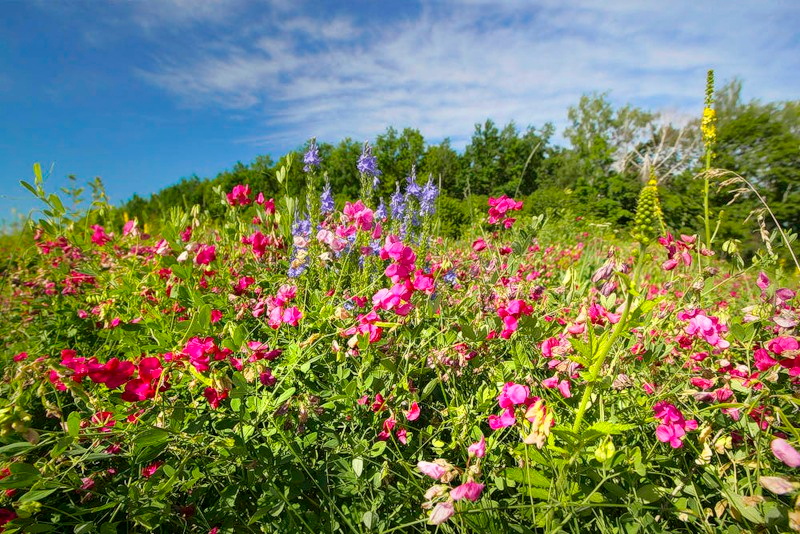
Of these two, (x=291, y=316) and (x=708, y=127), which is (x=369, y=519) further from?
(x=708, y=127)

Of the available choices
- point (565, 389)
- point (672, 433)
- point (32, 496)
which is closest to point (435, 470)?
point (565, 389)

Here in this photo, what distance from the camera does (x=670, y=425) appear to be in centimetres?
90

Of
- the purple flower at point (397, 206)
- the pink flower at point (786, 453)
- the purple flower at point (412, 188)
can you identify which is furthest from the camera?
the purple flower at point (397, 206)

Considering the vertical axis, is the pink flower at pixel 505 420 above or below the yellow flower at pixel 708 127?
below

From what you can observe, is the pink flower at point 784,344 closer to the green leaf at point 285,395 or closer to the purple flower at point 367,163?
the green leaf at point 285,395

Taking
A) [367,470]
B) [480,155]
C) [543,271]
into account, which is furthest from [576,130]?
[367,470]

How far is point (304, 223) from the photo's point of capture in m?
1.98

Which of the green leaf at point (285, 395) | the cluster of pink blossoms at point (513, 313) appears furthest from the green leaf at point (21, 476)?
the cluster of pink blossoms at point (513, 313)

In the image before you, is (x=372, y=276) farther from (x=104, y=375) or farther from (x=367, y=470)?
(x=104, y=375)

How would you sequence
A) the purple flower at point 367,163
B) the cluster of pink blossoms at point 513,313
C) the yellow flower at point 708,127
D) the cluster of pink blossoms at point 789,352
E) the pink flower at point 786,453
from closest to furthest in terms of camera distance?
the pink flower at point 786,453 < the cluster of pink blossoms at point 789,352 < the cluster of pink blossoms at point 513,313 < the yellow flower at point 708,127 < the purple flower at point 367,163

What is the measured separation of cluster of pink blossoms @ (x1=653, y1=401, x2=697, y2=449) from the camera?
0.88 meters

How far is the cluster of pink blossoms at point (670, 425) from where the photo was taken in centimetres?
88

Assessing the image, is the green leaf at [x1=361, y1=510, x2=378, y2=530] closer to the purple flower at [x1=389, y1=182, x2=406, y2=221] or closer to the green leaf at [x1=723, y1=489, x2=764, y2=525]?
the green leaf at [x1=723, y1=489, x2=764, y2=525]

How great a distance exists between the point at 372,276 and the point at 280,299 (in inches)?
21.3
